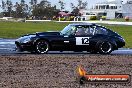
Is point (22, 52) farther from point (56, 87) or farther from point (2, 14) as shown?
point (2, 14)

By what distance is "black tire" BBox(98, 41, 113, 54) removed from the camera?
18219 mm

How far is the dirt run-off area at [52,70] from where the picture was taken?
31.6 ft

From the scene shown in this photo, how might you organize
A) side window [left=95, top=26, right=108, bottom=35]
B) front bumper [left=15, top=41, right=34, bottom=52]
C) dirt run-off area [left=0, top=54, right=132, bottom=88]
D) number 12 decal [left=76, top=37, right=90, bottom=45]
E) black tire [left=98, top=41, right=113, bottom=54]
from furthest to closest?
side window [left=95, top=26, right=108, bottom=35], black tire [left=98, top=41, right=113, bottom=54], number 12 decal [left=76, top=37, right=90, bottom=45], front bumper [left=15, top=41, right=34, bottom=52], dirt run-off area [left=0, top=54, right=132, bottom=88]

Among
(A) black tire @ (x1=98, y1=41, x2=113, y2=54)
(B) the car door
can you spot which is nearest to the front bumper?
(B) the car door

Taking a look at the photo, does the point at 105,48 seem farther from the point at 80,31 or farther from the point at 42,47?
the point at 42,47

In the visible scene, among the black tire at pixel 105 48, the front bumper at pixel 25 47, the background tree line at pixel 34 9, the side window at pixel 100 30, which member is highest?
the side window at pixel 100 30

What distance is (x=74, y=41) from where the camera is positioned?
59.1 feet

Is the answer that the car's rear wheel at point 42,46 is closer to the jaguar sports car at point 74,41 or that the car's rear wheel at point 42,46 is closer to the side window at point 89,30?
the jaguar sports car at point 74,41

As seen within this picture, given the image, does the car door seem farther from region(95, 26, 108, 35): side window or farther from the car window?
region(95, 26, 108, 35): side window

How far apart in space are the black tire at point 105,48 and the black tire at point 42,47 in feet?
7.14

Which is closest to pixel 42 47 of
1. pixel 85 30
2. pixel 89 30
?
pixel 85 30

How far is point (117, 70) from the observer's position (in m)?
12.6

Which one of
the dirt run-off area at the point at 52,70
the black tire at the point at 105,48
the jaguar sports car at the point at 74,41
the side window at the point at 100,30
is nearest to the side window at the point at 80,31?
the jaguar sports car at the point at 74,41

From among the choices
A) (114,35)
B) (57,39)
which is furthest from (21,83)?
(114,35)
